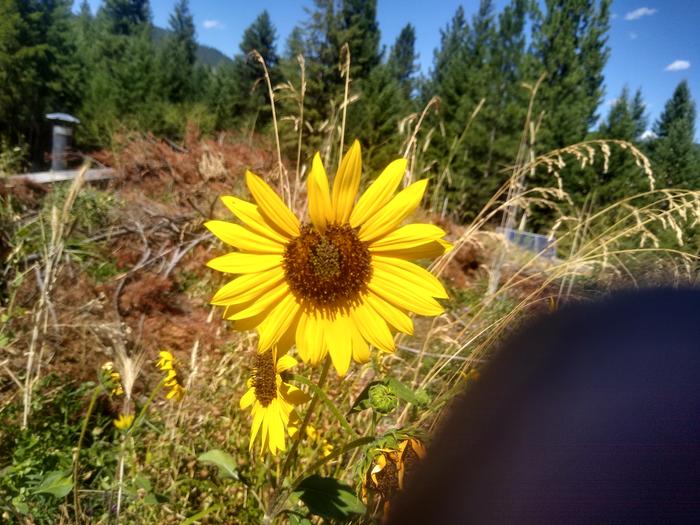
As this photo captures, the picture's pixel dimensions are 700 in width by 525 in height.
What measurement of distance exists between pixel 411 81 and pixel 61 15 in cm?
2640

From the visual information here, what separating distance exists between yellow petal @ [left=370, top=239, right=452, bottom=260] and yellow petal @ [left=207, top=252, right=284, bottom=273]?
0.82ft

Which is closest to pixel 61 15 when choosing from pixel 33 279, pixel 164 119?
pixel 164 119

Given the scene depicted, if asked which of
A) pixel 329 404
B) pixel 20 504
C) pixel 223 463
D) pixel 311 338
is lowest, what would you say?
pixel 20 504

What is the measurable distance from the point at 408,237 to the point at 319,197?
0.21 meters

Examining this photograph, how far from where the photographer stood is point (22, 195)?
147 inches

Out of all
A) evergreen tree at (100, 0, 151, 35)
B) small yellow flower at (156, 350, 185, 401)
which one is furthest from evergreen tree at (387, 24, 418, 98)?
small yellow flower at (156, 350, 185, 401)

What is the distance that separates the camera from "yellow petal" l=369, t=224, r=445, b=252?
34.1 inches

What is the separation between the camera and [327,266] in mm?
886

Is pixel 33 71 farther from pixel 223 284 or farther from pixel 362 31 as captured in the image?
pixel 223 284

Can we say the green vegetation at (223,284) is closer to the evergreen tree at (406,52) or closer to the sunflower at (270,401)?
the sunflower at (270,401)

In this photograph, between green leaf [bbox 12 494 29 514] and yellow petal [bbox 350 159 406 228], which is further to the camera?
green leaf [bbox 12 494 29 514]

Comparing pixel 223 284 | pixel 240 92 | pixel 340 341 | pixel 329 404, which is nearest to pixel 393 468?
pixel 329 404

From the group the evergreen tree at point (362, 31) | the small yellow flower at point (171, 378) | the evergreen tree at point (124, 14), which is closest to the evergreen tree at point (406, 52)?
the evergreen tree at point (362, 31)

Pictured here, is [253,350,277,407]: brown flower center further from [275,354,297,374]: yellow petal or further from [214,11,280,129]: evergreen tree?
[214,11,280,129]: evergreen tree
